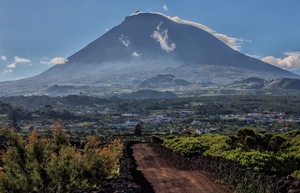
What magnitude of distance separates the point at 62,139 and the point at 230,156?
454 inches

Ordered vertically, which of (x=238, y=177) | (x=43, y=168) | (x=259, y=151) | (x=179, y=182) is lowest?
(x=179, y=182)

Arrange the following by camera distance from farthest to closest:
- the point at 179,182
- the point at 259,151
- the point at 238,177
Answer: the point at 259,151 → the point at 179,182 → the point at 238,177

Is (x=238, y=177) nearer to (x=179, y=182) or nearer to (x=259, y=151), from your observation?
(x=179, y=182)

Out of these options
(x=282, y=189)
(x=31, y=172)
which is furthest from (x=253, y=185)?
(x=31, y=172)

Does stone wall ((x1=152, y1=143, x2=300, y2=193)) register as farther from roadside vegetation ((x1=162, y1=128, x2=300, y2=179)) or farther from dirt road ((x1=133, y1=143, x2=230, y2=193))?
roadside vegetation ((x1=162, y1=128, x2=300, y2=179))

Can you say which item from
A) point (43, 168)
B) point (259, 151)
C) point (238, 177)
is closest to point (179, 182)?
point (238, 177)

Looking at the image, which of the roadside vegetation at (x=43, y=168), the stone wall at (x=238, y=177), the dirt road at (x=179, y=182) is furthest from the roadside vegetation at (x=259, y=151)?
the roadside vegetation at (x=43, y=168)

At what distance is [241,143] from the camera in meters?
36.3

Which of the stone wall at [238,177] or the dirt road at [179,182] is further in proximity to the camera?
the dirt road at [179,182]

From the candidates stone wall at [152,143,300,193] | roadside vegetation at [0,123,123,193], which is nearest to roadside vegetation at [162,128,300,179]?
stone wall at [152,143,300,193]

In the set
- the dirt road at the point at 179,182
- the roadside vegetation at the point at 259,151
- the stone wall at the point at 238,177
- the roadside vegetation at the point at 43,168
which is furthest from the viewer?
the roadside vegetation at the point at 259,151

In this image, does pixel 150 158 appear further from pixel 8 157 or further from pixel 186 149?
pixel 8 157

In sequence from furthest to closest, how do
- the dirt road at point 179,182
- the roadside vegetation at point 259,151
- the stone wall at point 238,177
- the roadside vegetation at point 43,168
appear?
the roadside vegetation at point 259,151
the dirt road at point 179,182
the roadside vegetation at point 43,168
the stone wall at point 238,177

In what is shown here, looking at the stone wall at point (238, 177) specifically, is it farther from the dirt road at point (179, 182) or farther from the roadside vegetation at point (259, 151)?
the roadside vegetation at point (259, 151)
